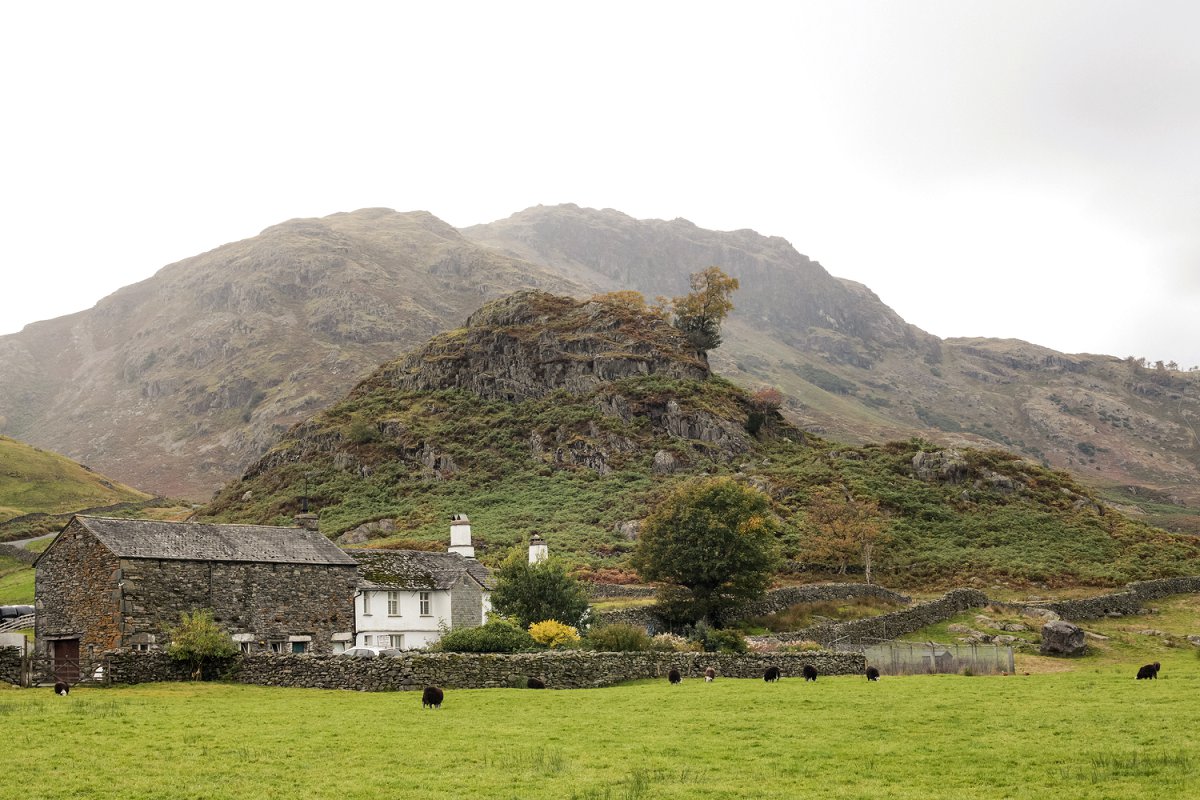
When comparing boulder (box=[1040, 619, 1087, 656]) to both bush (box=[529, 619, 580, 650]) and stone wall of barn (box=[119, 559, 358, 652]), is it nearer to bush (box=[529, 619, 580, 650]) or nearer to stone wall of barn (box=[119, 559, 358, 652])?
bush (box=[529, 619, 580, 650])

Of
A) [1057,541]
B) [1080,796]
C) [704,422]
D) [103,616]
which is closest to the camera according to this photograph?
[1080,796]

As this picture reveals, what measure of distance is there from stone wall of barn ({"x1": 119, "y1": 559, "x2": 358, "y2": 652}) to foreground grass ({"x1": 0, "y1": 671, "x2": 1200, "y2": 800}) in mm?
9377

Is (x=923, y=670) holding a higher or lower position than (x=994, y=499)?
lower

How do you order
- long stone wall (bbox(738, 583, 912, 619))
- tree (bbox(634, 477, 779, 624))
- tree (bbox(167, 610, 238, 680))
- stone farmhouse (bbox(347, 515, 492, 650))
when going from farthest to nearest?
1. long stone wall (bbox(738, 583, 912, 619))
2. tree (bbox(634, 477, 779, 624))
3. stone farmhouse (bbox(347, 515, 492, 650))
4. tree (bbox(167, 610, 238, 680))

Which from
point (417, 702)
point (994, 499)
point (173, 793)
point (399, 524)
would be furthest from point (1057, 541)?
point (173, 793)

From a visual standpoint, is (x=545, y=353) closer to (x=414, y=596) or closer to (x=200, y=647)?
(x=414, y=596)

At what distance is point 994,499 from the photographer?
312 feet

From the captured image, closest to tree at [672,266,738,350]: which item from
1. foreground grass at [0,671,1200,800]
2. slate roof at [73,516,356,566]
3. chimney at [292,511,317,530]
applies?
chimney at [292,511,317,530]

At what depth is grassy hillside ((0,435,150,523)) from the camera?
12838cm

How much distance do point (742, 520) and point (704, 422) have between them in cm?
5311

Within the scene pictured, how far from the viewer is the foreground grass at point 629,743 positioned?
59.4 ft

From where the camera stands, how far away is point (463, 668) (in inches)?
1431

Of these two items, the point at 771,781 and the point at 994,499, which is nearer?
the point at 771,781

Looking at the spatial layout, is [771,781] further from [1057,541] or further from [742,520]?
[1057,541]
